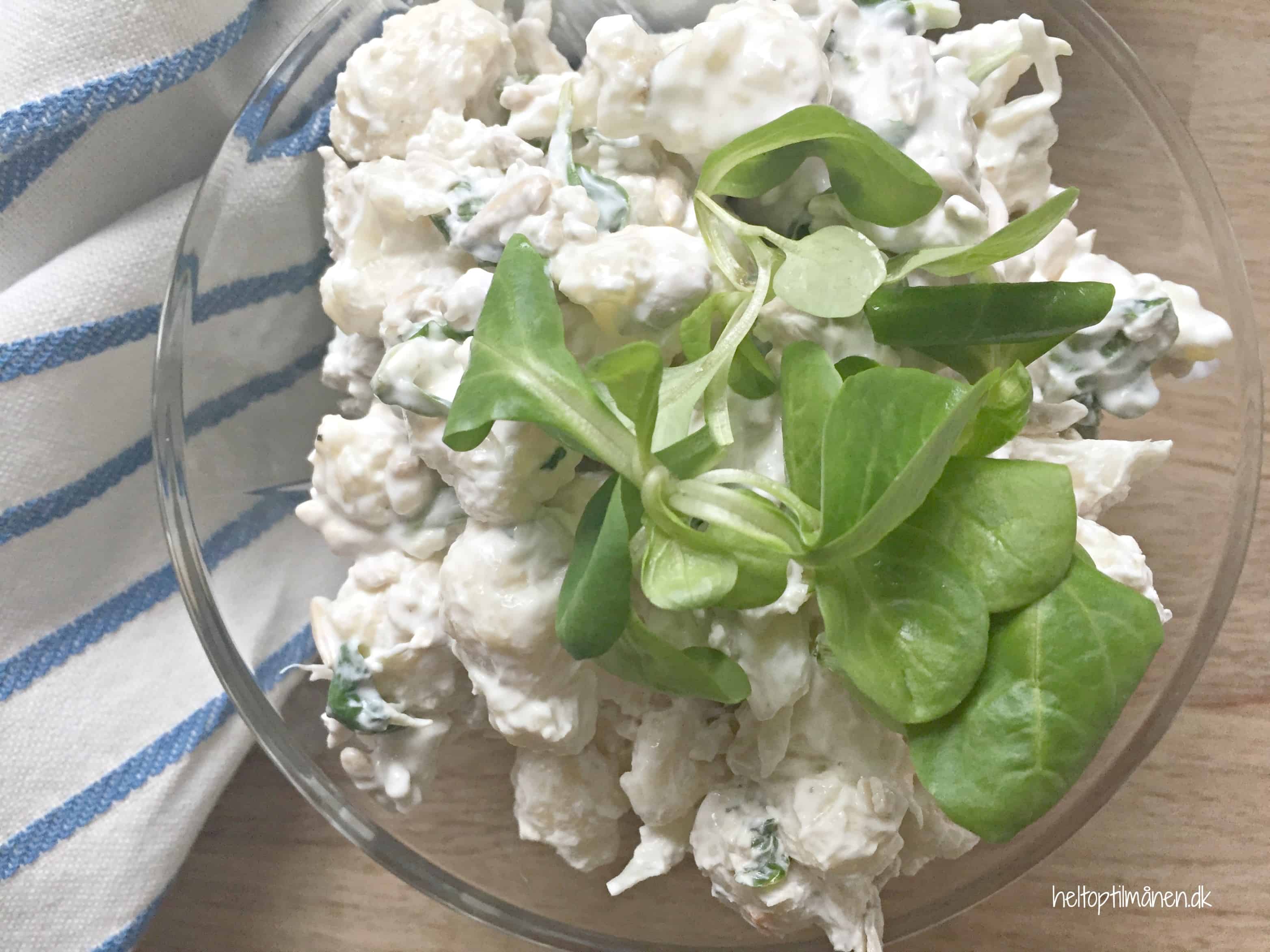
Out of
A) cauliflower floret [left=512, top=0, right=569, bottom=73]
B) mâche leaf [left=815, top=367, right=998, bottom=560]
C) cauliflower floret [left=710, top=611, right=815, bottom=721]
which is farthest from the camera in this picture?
cauliflower floret [left=512, top=0, right=569, bottom=73]

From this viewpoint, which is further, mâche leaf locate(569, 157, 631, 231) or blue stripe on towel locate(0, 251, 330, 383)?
blue stripe on towel locate(0, 251, 330, 383)

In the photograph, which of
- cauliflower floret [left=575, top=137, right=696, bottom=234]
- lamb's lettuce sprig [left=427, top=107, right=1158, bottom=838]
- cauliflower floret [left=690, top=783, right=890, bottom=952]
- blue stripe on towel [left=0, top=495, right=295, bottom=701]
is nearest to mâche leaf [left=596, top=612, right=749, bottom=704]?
lamb's lettuce sprig [left=427, top=107, right=1158, bottom=838]

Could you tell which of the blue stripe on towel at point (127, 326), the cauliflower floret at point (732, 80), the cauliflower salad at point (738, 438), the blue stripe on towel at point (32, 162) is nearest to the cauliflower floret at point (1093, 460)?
the cauliflower salad at point (738, 438)

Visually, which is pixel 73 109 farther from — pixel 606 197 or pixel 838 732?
pixel 838 732

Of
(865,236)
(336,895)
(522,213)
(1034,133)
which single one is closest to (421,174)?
(522,213)

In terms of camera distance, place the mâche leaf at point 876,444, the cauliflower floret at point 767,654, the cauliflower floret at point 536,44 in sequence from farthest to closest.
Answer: the cauliflower floret at point 536,44, the cauliflower floret at point 767,654, the mâche leaf at point 876,444

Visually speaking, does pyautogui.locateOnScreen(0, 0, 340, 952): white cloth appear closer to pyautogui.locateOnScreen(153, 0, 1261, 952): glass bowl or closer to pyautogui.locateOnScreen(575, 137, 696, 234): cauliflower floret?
pyautogui.locateOnScreen(153, 0, 1261, 952): glass bowl

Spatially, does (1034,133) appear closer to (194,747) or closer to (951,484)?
(951,484)

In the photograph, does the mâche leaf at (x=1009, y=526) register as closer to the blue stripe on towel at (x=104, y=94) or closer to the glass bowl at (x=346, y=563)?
the glass bowl at (x=346, y=563)
